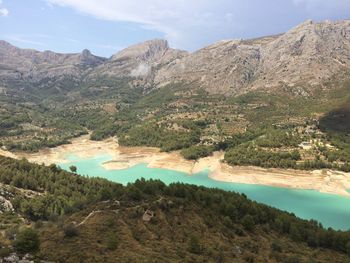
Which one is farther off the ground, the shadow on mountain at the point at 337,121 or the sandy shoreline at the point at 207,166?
the shadow on mountain at the point at 337,121

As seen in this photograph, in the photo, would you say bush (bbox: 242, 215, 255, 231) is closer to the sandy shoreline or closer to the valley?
the valley

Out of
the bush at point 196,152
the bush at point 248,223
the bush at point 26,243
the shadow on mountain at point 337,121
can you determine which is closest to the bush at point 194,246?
the bush at point 248,223

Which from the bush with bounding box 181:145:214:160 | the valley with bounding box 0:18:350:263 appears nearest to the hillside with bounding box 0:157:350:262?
the valley with bounding box 0:18:350:263

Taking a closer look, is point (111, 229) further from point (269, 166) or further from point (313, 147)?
point (313, 147)

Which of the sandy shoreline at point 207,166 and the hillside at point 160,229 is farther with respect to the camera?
the sandy shoreline at point 207,166

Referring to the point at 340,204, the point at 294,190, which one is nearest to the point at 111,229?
the point at 340,204

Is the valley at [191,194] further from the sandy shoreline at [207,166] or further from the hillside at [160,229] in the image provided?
the sandy shoreline at [207,166]

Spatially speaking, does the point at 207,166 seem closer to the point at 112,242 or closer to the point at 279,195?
the point at 279,195

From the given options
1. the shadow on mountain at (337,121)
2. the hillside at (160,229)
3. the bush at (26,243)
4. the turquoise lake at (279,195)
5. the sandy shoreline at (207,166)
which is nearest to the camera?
the bush at (26,243)
